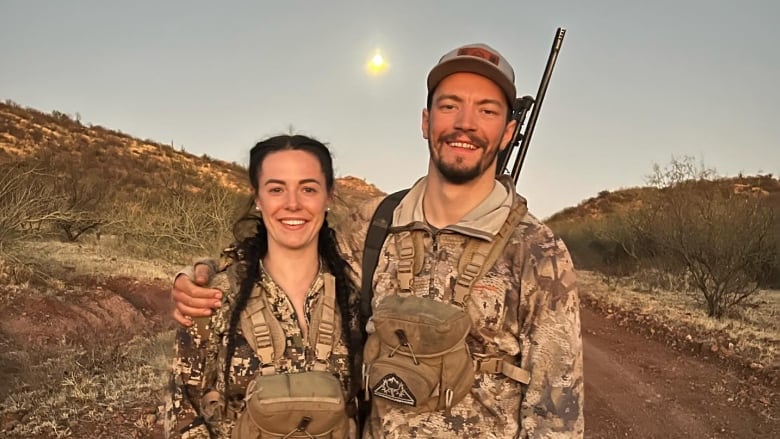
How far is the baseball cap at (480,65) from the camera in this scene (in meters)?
2.36

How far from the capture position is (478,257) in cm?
Answer: 227

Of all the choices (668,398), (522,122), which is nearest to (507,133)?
(522,122)

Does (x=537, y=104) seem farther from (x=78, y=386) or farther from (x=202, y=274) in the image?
(x=78, y=386)

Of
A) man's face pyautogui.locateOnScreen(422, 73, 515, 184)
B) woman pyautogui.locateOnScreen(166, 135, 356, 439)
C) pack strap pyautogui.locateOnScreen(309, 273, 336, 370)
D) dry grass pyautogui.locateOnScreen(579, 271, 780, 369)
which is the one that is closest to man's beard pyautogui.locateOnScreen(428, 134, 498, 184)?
man's face pyautogui.locateOnScreen(422, 73, 515, 184)

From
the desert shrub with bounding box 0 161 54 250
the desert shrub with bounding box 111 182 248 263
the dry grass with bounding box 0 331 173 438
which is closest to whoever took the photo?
the dry grass with bounding box 0 331 173 438

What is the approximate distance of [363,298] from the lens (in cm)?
254

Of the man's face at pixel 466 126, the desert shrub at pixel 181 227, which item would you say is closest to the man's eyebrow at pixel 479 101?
the man's face at pixel 466 126

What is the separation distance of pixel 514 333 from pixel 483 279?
0.71 ft

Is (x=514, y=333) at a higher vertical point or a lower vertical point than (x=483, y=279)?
lower

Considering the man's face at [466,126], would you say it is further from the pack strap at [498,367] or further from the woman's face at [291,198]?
the pack strap at [498,367]

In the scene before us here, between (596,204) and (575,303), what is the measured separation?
7117 cm

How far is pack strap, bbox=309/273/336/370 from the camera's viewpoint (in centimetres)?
238

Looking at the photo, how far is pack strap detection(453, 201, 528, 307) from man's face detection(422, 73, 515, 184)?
23 centimetres

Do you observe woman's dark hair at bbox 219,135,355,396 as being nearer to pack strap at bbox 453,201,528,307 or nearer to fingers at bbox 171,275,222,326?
fingers at bbox 171,275,222,326
